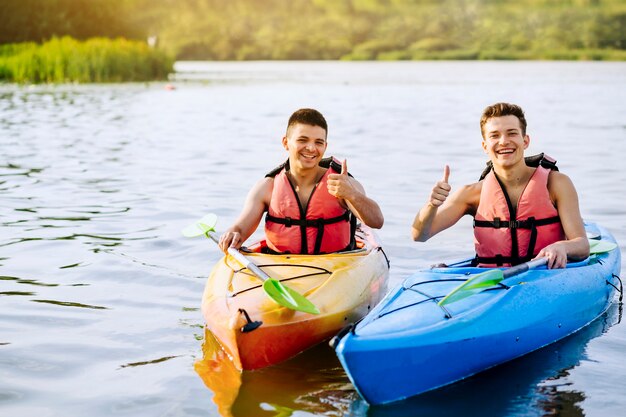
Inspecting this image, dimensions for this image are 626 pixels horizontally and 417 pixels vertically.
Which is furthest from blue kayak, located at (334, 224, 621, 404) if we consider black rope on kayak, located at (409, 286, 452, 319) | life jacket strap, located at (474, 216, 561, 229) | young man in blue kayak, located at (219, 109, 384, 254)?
young man in blue kayak, located at (219, 109, 384, 254)

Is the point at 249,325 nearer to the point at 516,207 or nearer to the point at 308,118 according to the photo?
the point at 308,118

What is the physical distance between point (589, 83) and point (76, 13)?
76.6 ft

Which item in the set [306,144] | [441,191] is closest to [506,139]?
[441,191]


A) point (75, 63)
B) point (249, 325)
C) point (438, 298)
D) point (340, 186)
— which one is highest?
point (75, 63)

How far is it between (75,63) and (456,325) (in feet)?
81.5

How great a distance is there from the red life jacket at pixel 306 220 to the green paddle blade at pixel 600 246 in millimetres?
1580

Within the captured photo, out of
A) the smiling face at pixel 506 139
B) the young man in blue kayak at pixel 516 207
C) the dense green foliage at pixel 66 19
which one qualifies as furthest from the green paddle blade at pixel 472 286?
the dense green foliage at pixel 66 19

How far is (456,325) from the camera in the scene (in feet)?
14.1

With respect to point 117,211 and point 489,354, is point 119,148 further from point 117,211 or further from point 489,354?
point 489,354

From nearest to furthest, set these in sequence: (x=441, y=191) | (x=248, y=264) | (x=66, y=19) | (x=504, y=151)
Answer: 1. (x=441, y=191)
2. (x=248, y=264)
3. (x=504, y=151)
4. (x=66, y=19)

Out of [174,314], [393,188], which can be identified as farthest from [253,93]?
[174,314]

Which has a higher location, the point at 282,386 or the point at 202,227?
the point at 202,227

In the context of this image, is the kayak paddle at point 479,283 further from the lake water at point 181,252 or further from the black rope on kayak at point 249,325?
the black rope on kayak at point 249,325

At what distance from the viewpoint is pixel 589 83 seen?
33.9 meters
